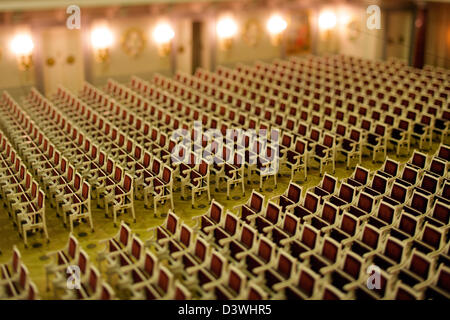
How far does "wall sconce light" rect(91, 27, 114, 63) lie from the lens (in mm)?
18391

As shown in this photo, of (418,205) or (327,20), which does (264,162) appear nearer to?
(418,205)

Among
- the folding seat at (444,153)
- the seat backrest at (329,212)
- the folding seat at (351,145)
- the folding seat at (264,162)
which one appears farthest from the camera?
the folding seat at (351,145)

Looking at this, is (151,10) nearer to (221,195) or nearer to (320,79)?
(320,79)

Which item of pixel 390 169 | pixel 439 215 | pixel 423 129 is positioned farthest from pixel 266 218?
pixel 423 129

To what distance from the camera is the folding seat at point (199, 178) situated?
10.1 meters

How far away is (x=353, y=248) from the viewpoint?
7773 millimetres

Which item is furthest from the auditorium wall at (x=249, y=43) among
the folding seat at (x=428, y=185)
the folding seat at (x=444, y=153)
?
the folding seat at (x=428, y=185)

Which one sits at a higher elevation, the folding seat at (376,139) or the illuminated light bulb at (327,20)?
the illuminated light bulb at (327,20)

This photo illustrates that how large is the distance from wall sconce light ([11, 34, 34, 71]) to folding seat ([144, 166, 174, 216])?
9276mm

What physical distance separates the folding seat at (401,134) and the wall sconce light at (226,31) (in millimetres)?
9918

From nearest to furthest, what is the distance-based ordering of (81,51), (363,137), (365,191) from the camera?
(365,191) < (363,137) < (81,51)

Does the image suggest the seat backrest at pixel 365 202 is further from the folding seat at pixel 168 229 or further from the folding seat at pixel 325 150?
the folding seat at pixel 168 229

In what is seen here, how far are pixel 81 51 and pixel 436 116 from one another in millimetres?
11677
